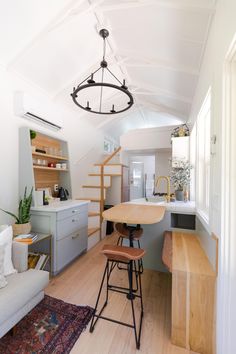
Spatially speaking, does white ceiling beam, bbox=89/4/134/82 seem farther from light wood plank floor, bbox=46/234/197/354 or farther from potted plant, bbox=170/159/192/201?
light wood plank floor, bbox=46/234/197/354

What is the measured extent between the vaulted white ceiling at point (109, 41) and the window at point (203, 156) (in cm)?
56

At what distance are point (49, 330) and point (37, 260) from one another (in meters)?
0.79

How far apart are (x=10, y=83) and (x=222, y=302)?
10.3 ft

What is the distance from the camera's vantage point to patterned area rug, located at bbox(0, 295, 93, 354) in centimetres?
131

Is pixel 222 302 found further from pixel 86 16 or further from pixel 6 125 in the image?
pixel 86 16

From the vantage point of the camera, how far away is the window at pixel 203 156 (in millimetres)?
1835

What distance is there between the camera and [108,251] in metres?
1.45

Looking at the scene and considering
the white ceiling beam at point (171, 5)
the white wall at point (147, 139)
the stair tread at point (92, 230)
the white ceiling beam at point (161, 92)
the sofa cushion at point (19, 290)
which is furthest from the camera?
the white wall at point (147, 139)

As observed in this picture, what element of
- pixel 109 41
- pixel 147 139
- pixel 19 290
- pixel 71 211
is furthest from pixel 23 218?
pixel 147 139

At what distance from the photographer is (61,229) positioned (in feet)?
7.55

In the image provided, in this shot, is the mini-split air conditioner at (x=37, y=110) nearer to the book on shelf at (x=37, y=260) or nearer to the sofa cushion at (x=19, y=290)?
the book on shelf at (x=37, y=260)

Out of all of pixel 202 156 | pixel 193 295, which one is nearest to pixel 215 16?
pixel 202 156

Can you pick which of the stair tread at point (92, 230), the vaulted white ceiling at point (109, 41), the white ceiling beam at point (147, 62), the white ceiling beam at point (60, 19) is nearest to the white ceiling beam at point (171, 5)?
the vaulted white ceiling at point (109, 41)

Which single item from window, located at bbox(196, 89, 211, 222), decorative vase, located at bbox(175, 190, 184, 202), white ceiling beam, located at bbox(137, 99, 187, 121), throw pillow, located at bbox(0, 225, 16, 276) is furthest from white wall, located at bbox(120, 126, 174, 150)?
throw pillow, located at bbox(0, 225, 16, 276)
